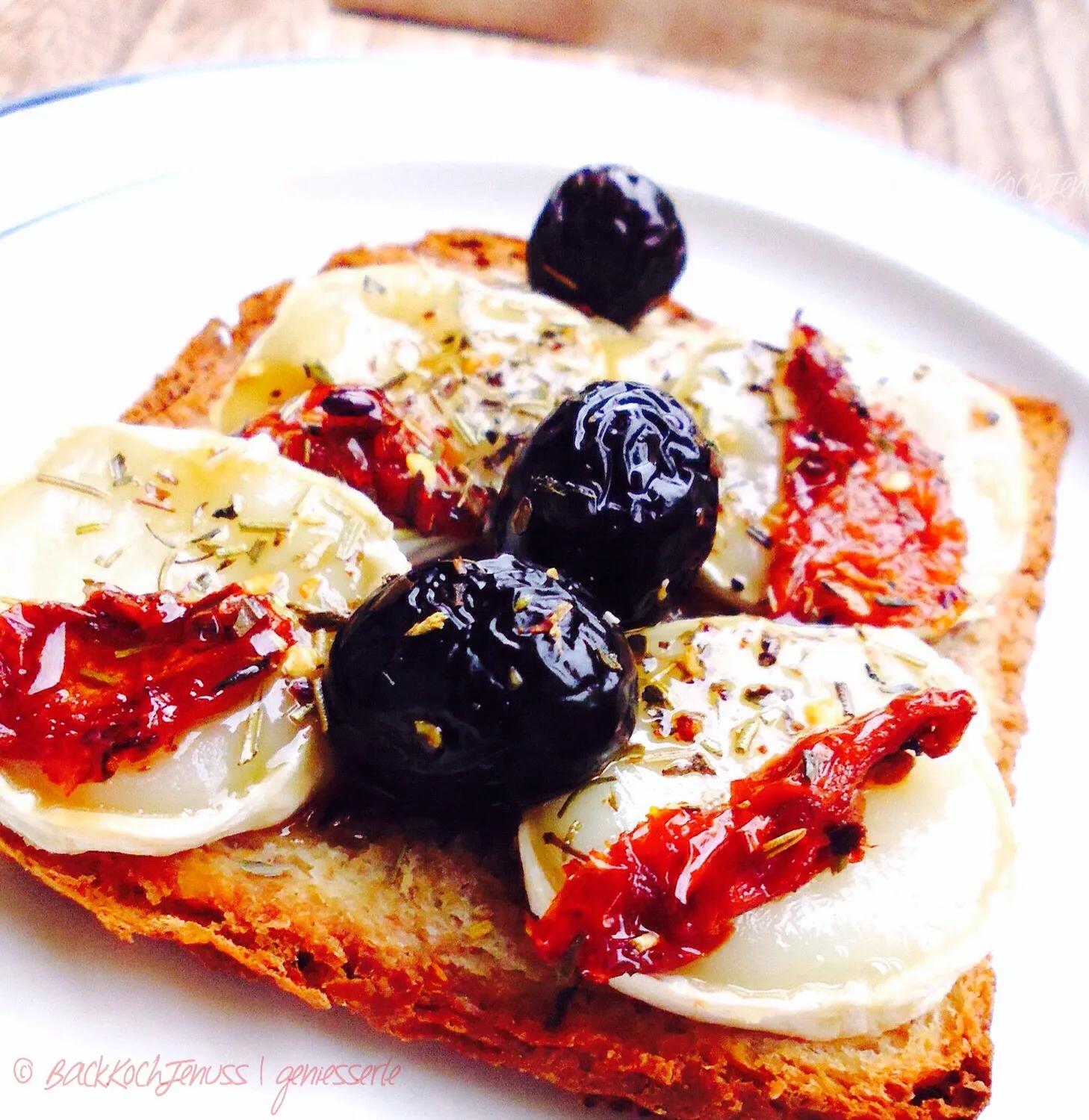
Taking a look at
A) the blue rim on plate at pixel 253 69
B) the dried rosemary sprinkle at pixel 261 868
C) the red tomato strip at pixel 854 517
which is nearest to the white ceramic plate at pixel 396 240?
the blue rim on plate at pixel 253 69

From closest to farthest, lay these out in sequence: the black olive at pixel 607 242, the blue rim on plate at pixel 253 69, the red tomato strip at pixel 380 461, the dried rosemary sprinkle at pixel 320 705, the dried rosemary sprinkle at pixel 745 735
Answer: the dried rosemary sprinkle at pixel 320 705 < the dried rosemary sprinkle at pixel 745 735 < the red tomato strip at pixel 380 461 < the black olive at pixel 607 242 < the blue rim on plate at pixel 253 69

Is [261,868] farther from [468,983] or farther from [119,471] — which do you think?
[119,471]

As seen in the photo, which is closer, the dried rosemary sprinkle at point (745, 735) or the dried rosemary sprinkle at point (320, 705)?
the dried rosemary sprinkle at point (320, 705)

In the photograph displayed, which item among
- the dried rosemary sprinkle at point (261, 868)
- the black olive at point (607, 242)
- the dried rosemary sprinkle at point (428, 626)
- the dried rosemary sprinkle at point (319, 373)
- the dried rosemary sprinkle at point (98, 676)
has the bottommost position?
the dried rosemary sprinkle at point (261, 868)

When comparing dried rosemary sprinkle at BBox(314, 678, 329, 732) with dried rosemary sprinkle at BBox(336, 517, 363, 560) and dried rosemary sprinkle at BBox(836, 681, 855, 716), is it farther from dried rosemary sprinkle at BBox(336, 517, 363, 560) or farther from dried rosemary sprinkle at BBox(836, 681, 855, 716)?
dried rosemary sprinkle at BBox(836, 681, 855, 716)

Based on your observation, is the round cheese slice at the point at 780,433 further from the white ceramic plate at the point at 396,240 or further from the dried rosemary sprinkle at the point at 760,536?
the white ceramic plate at the point at 396,240

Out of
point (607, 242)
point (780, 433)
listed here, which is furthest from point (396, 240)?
point (780, 433)

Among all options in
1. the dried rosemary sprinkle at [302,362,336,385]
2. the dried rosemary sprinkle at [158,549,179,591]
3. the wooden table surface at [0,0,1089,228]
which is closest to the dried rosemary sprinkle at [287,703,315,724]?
the dried rosemary sprinkle at [158,549,179,591]
